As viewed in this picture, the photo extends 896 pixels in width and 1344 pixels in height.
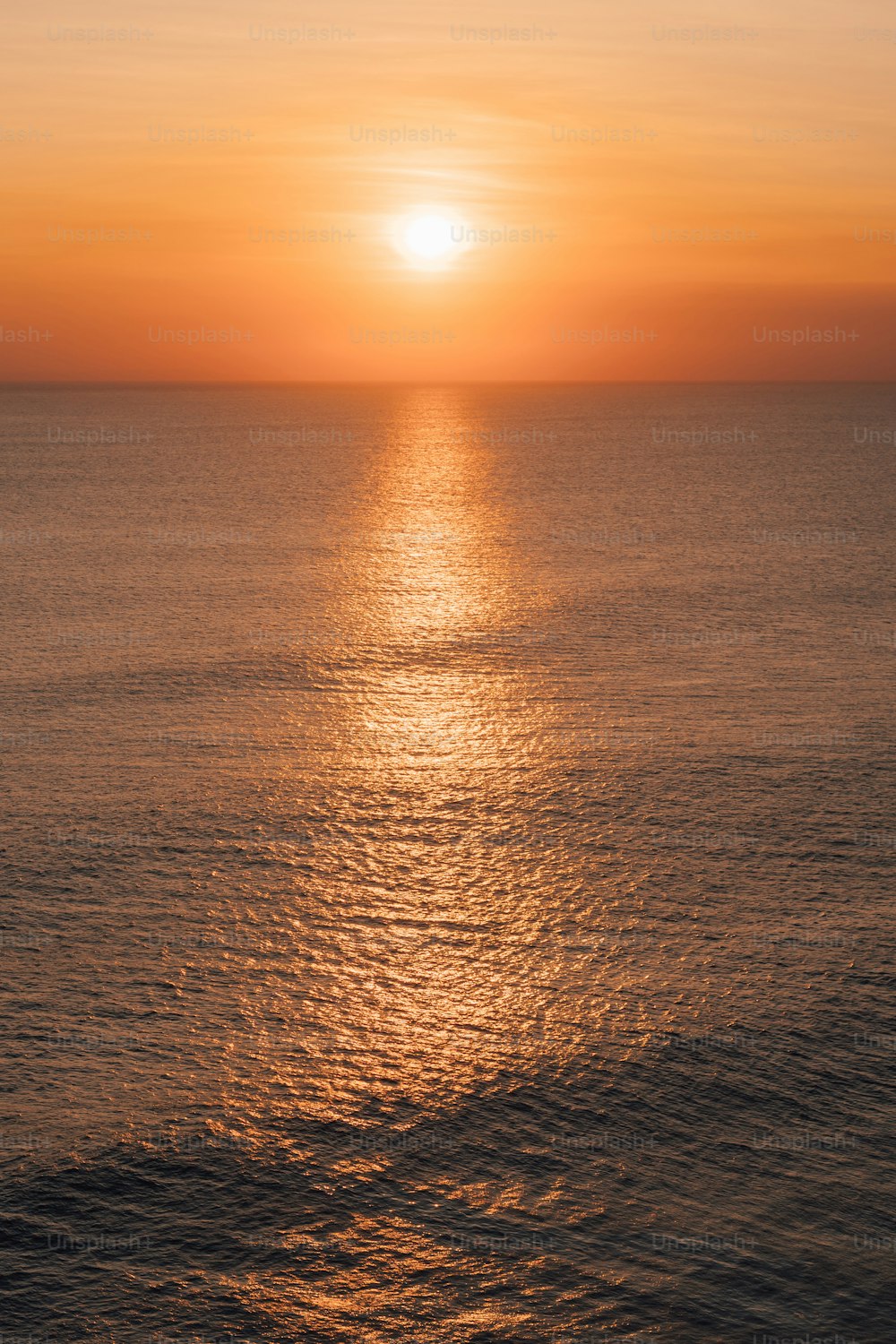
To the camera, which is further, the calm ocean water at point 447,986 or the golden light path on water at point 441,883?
the golden light path on water at point 441,883

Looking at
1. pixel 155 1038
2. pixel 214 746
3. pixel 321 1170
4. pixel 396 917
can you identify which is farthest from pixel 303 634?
pixel 321 1170

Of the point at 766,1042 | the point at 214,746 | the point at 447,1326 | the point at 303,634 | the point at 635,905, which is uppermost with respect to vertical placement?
the point at 303,634

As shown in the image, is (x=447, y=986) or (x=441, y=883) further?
(x=441, y=883)

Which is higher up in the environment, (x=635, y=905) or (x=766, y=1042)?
(x=635, y=905)

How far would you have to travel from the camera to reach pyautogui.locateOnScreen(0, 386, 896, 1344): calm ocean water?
69.1 feet

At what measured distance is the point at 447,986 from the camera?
29.5 m

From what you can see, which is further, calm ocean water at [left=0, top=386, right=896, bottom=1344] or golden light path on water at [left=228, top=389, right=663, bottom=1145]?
golden light path on water at [left=228, top=389, right=663, bottom=1145]

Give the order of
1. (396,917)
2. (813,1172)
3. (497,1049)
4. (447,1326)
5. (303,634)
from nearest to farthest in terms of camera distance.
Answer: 1. (447,1326)
2. (813,1172)
3. (497,1049)
4. (396,917)
5. (303,634)

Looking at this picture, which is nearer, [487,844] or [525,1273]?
[525,1273]

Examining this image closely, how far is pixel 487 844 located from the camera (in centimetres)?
3766

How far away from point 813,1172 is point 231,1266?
10323 millimetres

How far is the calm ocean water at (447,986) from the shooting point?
69.1ft

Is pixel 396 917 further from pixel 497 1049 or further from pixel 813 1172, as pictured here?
pixel 813 1172

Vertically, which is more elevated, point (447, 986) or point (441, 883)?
point (441, 883)
